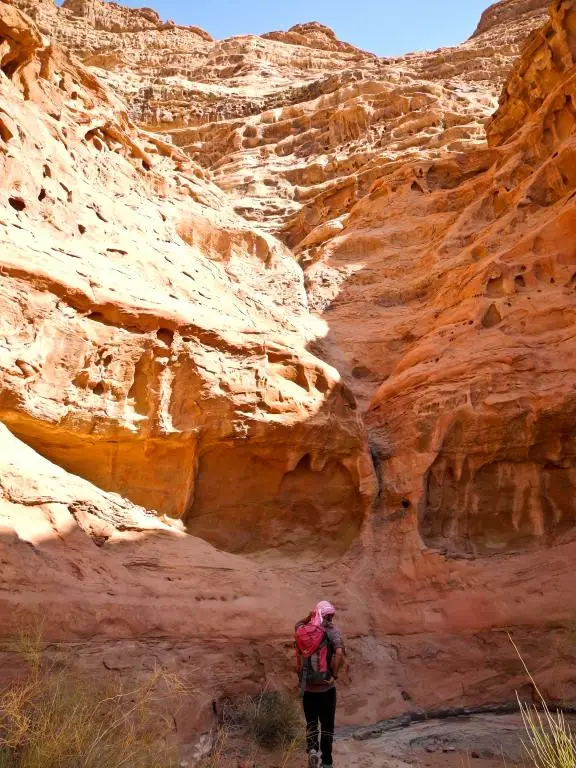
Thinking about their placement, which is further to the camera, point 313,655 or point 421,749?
point 421,749

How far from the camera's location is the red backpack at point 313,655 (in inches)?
204

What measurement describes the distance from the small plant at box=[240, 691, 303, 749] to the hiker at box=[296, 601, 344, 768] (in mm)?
354

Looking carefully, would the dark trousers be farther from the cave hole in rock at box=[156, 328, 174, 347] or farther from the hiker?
the cave hole in rock at box=[156, 328, 174, 347]

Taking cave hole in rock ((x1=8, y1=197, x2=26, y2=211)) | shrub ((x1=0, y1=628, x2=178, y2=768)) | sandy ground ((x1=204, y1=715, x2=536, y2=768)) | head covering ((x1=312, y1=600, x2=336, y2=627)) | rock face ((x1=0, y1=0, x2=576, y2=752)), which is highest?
cave hole in rock ((x1=8, y1=197, x2=26, y2=211))

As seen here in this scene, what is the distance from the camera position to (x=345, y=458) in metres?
9.06

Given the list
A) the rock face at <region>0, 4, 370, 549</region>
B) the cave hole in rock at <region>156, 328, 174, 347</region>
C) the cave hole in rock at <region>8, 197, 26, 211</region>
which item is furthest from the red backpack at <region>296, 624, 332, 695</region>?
the cave hole in rock at <region>8, 197, 26, 211</region>

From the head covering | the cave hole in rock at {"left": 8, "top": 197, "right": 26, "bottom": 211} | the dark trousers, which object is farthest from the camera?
the cave hole in rock at {"left": 8, "top": 197, "right": 26, "bottom": 211}

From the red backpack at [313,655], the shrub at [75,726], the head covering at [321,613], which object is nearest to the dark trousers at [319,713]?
the red backpack at [313,655]

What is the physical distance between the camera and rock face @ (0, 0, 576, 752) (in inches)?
255

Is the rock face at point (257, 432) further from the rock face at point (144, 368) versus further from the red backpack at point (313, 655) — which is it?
the red backpack at point (313, 655)

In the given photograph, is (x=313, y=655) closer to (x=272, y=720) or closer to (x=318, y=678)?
(x=318, y=678)

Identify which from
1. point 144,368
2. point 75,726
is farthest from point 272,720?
point 144,368

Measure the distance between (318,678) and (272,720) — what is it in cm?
85

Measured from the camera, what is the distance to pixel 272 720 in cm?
560
